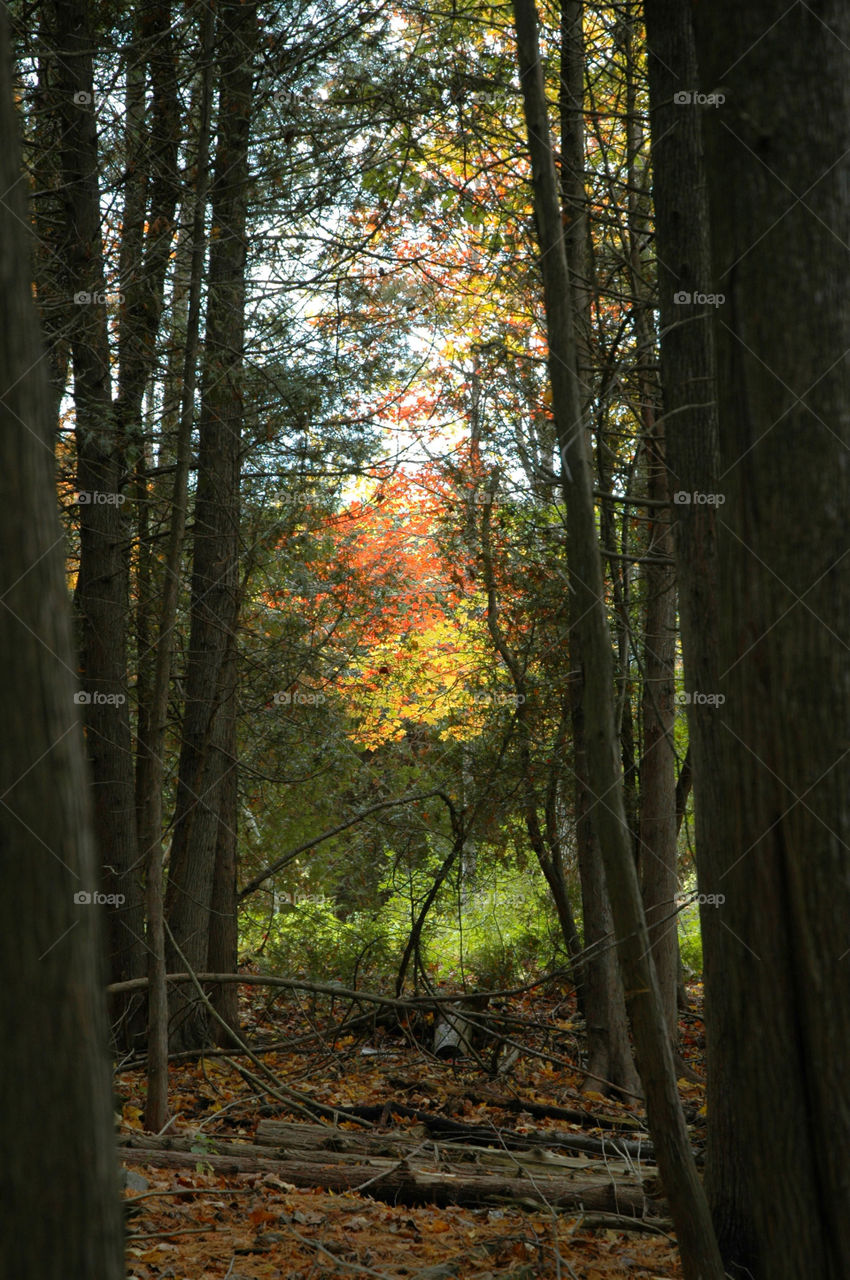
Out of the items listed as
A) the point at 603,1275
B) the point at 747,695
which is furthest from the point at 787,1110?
the point at 603,1275

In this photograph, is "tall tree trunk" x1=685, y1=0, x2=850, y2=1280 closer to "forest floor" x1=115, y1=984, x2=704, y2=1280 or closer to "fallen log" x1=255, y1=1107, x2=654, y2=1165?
"forest floor" x1=115, y1=984, x2=704, y2=1280

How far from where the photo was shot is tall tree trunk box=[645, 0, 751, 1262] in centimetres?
409

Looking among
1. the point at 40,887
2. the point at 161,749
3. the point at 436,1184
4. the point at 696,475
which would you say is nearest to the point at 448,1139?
the point at 436,1184

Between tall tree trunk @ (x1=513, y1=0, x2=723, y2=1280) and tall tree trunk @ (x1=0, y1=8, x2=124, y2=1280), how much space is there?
1729 mm

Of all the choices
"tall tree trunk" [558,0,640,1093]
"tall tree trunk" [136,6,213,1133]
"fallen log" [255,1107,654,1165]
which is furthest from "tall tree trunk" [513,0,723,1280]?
"tall tree trunk" [558,0,640,1093]

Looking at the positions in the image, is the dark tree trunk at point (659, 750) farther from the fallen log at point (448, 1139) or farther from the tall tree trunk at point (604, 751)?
the tall tree trunk at point (604, 751)

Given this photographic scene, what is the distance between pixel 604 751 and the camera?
3.16 m

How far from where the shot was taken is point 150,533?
8.87 meters

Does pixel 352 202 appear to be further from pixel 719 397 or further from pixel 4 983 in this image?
pixel 4 983

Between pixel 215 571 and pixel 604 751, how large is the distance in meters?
6.04

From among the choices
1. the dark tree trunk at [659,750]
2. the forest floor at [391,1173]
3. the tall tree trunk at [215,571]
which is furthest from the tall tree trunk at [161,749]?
the dark tree trunk at [659,750]

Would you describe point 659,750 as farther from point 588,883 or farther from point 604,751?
point 604,751

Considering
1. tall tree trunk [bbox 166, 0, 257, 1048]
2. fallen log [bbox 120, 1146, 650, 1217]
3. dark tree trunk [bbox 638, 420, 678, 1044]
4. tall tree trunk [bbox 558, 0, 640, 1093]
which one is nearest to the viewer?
fallen log [bbox 120, 1146, 650, 1217]

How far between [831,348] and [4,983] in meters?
2.61
